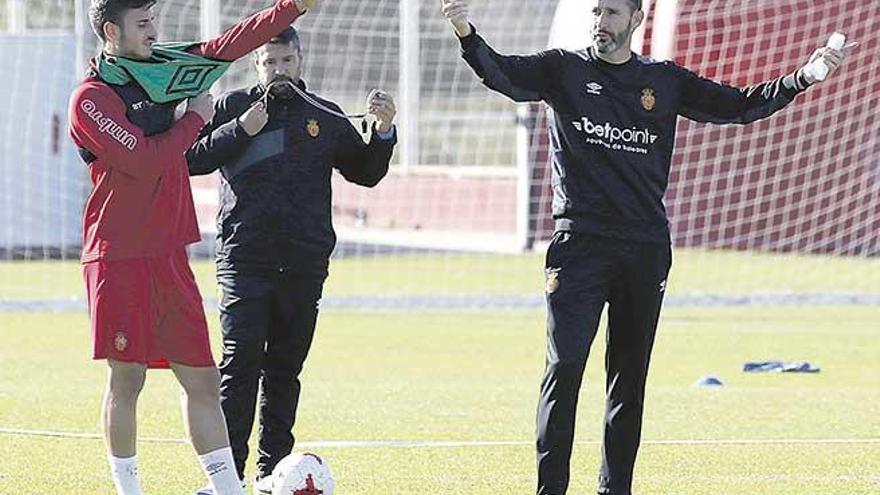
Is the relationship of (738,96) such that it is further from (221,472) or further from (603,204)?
(221,472)

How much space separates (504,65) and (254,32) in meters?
1.04

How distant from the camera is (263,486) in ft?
27.3

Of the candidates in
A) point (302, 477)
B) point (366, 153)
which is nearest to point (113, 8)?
point (366, 153)

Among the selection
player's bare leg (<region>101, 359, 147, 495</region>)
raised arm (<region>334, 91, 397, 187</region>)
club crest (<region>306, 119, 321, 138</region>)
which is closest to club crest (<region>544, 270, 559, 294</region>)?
raised arm (<region>334, 91, 397, 187</region>)

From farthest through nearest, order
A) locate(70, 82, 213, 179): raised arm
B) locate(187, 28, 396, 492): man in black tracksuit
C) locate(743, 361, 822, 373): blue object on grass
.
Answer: locate(743, 361, 822, 373): blue object on grass
locate(187, 28, 396, 492): man in black tracksuit
locate(70, 82, 213, 179): raised arm

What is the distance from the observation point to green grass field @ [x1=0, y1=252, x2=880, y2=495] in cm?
906

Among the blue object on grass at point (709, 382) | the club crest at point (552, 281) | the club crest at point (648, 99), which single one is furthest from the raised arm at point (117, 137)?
the blue object on grass at point (709, 382)

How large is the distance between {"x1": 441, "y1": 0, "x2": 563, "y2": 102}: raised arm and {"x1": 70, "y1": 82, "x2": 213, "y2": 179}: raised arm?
43.8 inches

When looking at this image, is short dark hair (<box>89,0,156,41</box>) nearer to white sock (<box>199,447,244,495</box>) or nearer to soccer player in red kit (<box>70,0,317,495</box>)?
soccer player in red kit (<box>70,0,317,495</box>)

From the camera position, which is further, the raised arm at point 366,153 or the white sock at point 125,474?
the raised arm at point 366,153

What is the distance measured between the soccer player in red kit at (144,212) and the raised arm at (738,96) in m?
1.77

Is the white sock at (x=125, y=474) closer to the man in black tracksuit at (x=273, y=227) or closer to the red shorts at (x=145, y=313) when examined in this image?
the red shorts at (x=145, y=313)

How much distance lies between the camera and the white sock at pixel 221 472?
7367 millimetres

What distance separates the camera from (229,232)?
8414 mm
